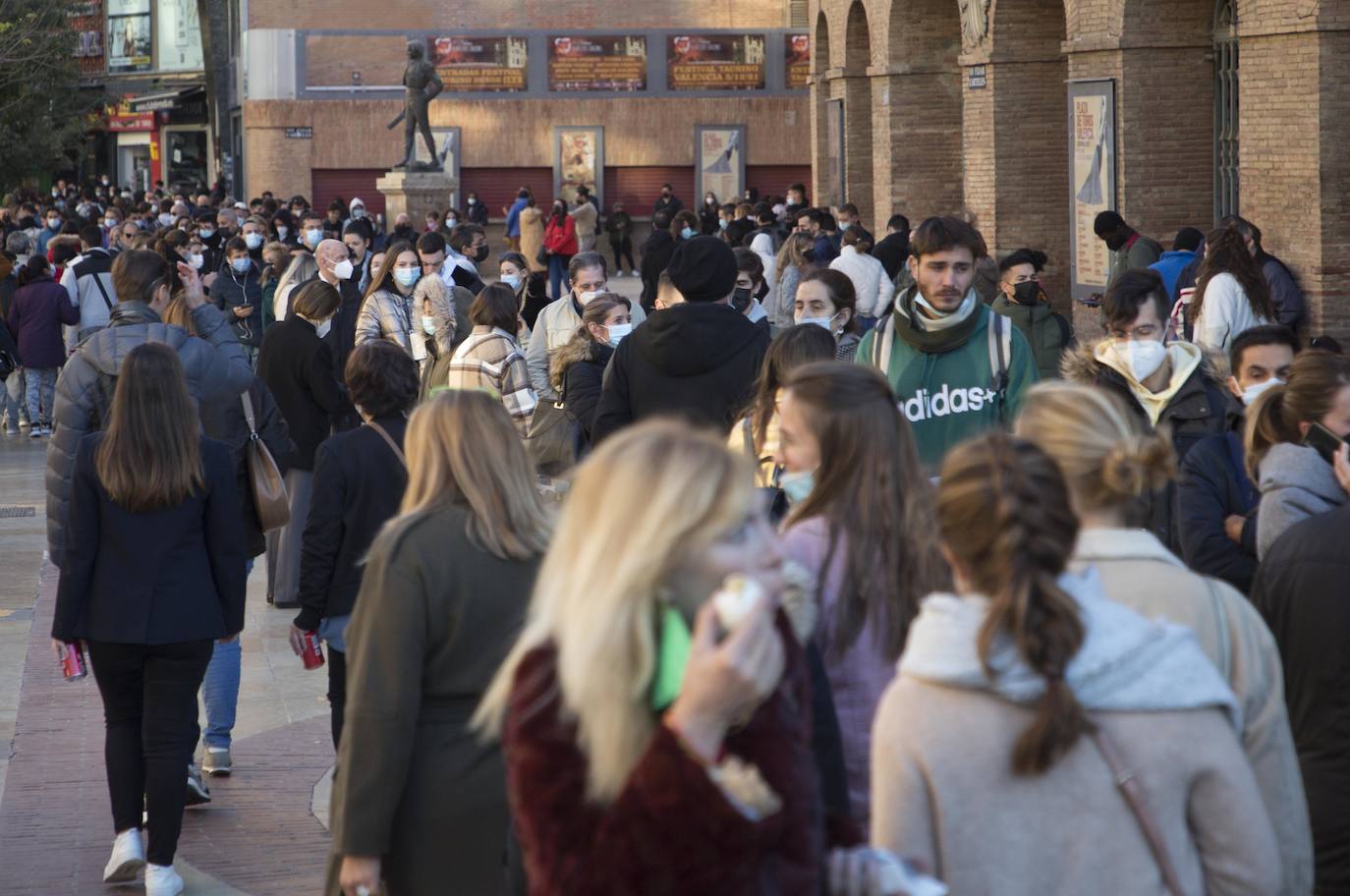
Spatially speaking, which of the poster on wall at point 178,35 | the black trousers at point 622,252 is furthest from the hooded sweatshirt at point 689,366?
the poster on wall at point 178,35

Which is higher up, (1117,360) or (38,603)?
(1117,360)

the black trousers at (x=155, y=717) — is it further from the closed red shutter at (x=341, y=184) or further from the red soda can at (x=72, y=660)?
the closed red shutter at (x=341, y=184)

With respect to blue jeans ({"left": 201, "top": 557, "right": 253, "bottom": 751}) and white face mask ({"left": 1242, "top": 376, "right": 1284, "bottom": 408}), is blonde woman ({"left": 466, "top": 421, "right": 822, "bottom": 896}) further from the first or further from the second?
blue jeans ({"left": 201, "top": 557, "right": 253, "bottom": 751})

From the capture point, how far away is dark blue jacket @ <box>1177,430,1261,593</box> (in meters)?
5.47

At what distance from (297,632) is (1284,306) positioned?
8182 millimetres

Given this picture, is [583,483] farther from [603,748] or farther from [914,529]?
[914,529]

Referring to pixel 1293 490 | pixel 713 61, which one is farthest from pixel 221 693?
pixel 713 61

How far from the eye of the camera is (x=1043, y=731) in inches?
107

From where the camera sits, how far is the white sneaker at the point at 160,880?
19.6ft

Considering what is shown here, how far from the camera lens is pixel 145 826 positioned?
6.49 metres

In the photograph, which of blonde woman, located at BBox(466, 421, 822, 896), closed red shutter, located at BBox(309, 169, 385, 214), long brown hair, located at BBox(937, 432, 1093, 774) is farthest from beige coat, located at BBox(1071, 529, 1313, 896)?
closed red shutter, located at BBox(309, 169, 385, 214)

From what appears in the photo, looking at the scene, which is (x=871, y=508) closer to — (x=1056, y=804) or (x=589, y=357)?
(x=1056, y=804)

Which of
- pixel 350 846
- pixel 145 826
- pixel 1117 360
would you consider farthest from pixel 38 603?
pixel 350 846

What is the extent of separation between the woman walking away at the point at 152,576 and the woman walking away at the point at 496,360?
2886 mm
